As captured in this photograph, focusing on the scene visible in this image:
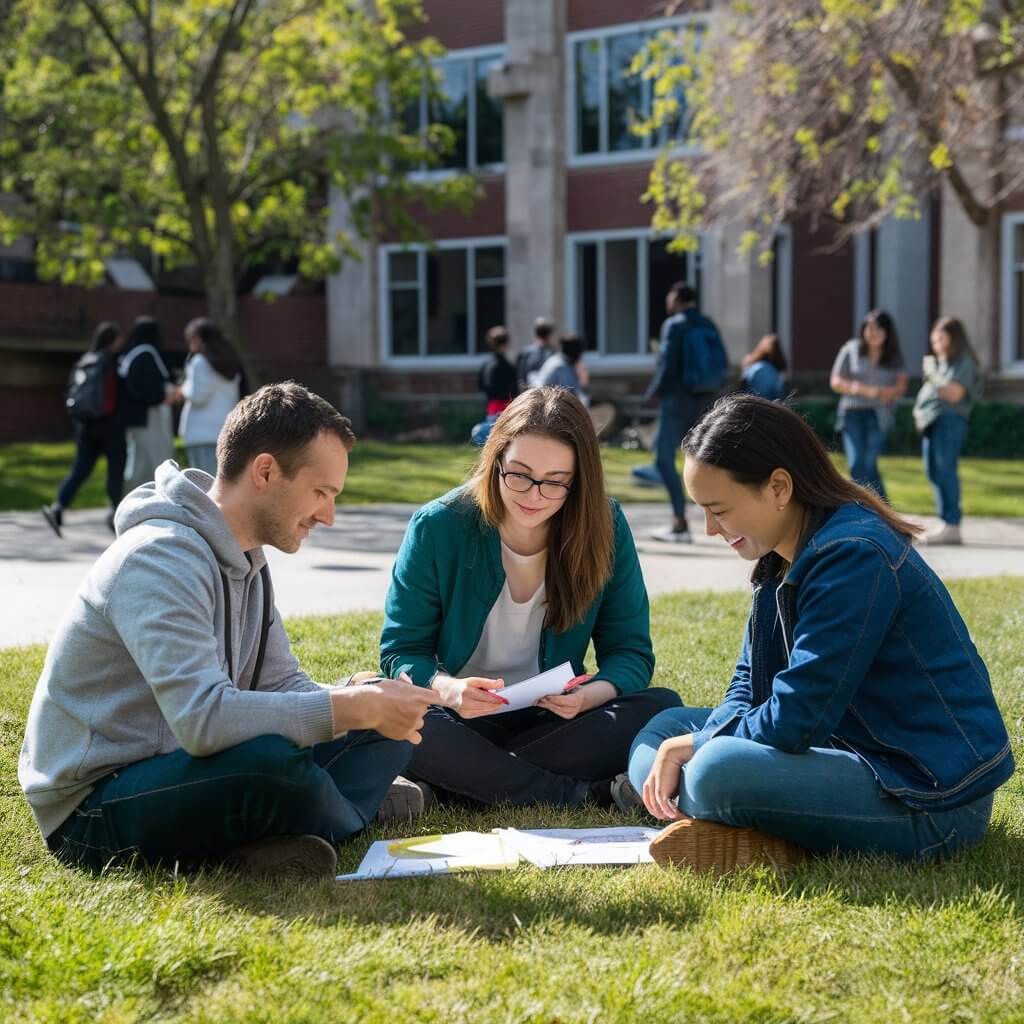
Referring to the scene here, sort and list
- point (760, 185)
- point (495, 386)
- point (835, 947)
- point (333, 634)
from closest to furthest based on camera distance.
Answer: point (835, 947), point (333, 634), point (495, 386), point (760, 185)

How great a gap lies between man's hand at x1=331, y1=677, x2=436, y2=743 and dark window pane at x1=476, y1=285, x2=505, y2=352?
22935mm

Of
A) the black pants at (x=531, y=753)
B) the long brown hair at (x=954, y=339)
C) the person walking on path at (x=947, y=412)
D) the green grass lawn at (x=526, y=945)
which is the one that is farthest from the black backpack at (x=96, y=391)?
the green grass lawn at (x=526, y=945)

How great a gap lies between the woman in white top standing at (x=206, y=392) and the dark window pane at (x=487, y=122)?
15.4m

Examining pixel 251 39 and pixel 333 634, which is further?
pixel 251 39

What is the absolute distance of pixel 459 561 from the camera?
16.7 feet

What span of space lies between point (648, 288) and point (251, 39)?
24.6ft

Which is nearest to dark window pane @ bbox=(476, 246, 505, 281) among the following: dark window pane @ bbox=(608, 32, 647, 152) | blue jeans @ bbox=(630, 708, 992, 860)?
dark window pane @ bbox=(608, 32, 647, 152)

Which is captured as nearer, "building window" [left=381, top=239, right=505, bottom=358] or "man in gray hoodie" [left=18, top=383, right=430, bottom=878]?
"man in gray hoodie" [left=18, top=383, right=430, bottom=878]

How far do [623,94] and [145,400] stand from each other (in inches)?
578

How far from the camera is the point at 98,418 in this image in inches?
495

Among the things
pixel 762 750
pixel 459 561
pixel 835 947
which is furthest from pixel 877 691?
pixel 459 561

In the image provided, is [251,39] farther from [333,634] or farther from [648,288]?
[333,634]

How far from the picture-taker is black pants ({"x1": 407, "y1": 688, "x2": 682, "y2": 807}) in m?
4.92

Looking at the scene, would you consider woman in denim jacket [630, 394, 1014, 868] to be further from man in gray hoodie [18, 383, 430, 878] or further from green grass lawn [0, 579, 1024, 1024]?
man in gray hoodie [18, 383, 430, 878]
